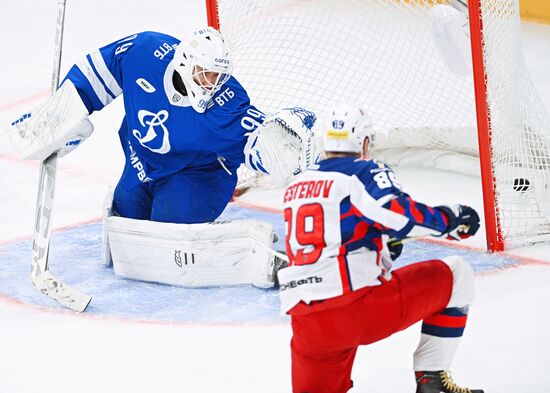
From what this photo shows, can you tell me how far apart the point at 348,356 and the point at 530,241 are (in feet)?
5.36

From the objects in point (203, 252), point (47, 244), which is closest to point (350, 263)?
point (203, 252)

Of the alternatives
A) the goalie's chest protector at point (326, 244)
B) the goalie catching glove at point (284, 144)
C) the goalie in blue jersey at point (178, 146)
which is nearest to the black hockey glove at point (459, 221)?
the goalie's chest protector at point (326, 244)

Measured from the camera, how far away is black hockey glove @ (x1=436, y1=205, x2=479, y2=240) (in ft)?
8.73

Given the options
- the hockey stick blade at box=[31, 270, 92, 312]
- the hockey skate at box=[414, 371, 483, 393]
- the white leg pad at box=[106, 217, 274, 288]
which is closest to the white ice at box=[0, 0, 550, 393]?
the hockey stick blade at box=[31, 270, 92, 312]

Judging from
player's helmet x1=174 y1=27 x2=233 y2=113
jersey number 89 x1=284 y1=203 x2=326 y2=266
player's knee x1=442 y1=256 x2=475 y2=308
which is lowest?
player's knee x1=442 y1=256 x2=475 y2=308

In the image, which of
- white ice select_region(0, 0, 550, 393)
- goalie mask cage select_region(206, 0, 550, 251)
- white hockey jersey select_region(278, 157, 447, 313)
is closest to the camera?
white hockey jersey select_region(278, 157, 447, 313)

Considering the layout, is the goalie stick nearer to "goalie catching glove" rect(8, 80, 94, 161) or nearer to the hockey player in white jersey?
"goalie catching glove" rect(8, 80, 94, 161)

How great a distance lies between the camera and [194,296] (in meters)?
3.89

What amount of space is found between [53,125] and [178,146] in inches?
17.8

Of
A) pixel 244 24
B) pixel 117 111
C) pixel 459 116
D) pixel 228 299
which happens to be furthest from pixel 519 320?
pixel 117 111

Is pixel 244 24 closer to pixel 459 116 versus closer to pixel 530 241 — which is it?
pixel 459 116

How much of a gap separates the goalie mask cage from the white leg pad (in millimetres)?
1122

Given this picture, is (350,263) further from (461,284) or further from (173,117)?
(173,117)

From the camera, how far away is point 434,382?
112 inches
